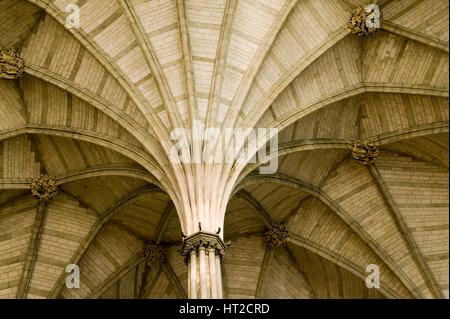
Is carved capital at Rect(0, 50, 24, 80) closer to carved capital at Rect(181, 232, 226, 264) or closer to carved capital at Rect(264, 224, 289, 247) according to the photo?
carved capital at Rect(181, 232, 226, 264)

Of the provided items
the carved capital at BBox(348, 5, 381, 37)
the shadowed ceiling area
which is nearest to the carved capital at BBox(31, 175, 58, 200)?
the shadowed ceiling area

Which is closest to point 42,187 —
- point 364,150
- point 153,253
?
point 153,253

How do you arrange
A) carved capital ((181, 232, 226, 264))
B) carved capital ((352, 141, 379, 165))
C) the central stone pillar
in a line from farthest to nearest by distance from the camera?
carved capital ((352, 141, 379, 165))
carved capital ((181, 232, 226, 264))
the central stone pillar

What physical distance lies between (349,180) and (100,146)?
6.91m

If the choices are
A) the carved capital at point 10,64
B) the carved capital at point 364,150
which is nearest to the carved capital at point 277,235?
the carved capital at point 364,150

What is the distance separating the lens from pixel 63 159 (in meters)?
21.3

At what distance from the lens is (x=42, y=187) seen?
21.5 metres

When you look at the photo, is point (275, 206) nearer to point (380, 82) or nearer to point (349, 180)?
point (349, 180)

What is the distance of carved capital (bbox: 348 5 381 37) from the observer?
20.2 m

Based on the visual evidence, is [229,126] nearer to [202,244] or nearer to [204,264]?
[202,244]

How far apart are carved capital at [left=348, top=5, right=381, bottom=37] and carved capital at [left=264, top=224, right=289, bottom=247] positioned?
20.0ft

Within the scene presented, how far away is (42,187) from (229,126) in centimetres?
557
